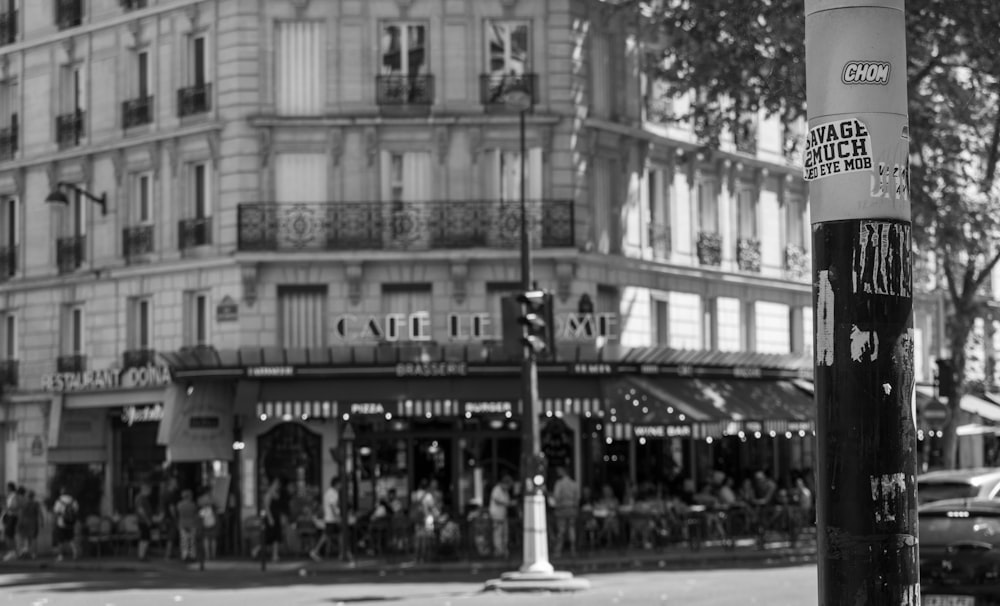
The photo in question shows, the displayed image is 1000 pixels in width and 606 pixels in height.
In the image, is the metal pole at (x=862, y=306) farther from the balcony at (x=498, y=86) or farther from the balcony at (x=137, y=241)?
the balcony at (x=137, y=241)

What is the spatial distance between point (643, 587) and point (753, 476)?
1579cm

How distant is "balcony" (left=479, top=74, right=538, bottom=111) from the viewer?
33562 millimetres

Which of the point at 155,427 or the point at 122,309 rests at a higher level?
the point at 122,309

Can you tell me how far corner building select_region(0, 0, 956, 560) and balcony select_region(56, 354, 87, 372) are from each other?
60 centimetres

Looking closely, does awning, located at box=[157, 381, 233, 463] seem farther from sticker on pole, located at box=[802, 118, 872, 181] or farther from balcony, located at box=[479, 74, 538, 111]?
sticker on pole, located at box=[802, 118, 872, 181]

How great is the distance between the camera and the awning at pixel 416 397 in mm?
31812

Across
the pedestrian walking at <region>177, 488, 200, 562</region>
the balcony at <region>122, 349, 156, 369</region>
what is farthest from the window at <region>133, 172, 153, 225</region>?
the pedestrian walking at <region>177, 488, 200, 562</region>

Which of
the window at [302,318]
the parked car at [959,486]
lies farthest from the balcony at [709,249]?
the parked car at [959,486]

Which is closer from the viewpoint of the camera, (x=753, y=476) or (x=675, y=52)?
(x=675, y=52)

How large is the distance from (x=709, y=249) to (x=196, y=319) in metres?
11.8

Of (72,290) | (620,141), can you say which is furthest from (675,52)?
(72,290)

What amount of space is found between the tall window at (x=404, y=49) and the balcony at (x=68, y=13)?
8.30 meters

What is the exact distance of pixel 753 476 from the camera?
3772 cm

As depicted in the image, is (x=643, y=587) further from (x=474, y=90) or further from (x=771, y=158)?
(x=771, y=158)
